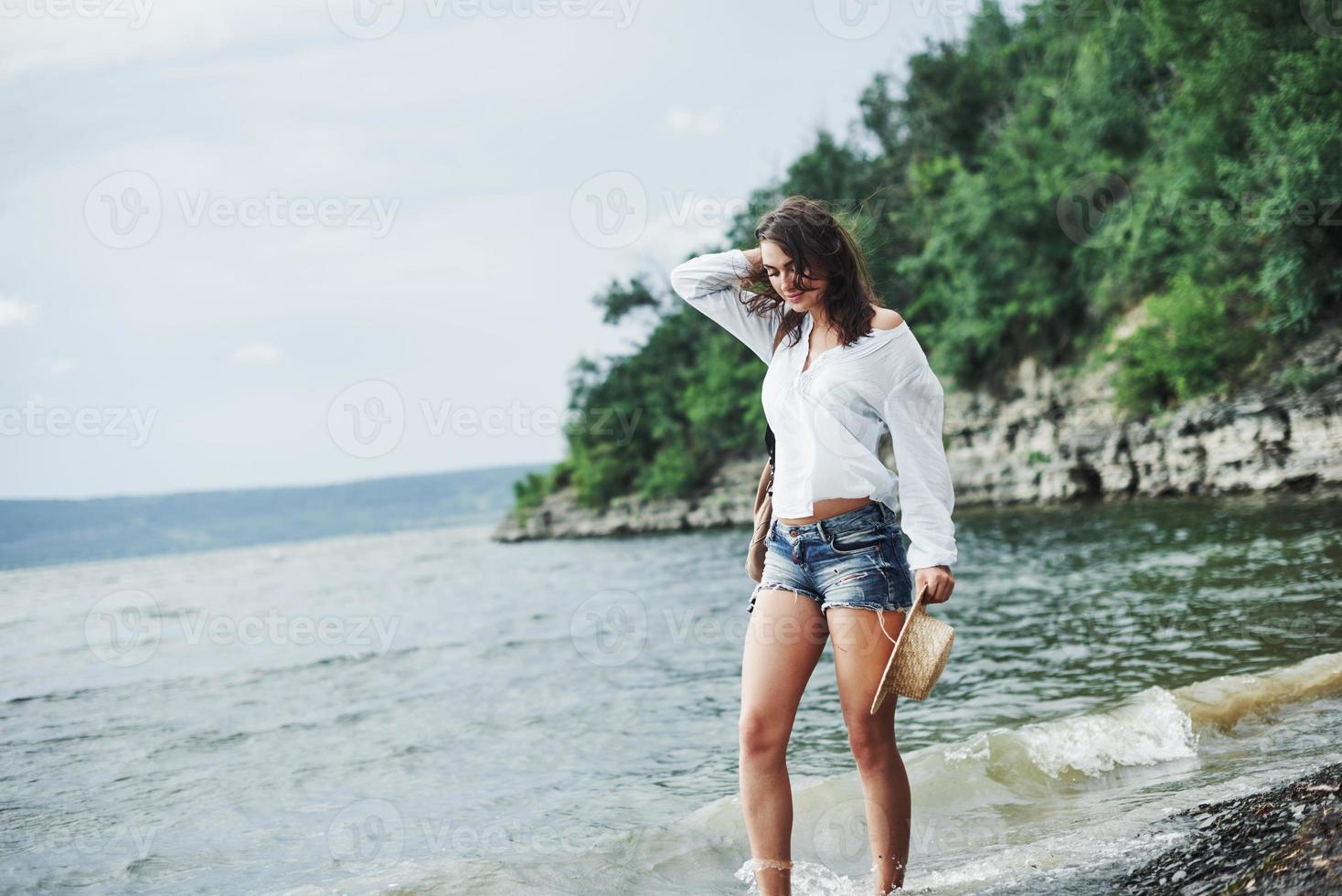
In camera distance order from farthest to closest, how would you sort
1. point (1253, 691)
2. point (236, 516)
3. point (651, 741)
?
point (236, 516)
point (651, 741)
point (1253, 691)

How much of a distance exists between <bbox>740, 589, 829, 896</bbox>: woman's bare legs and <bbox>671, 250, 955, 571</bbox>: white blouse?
33 cm

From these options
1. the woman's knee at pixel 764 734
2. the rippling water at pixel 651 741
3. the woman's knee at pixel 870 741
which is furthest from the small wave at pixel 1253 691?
the woman's knee at pixel 764 734

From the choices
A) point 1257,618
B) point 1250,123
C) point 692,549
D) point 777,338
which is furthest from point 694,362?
point 777,338

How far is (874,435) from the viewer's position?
309 centimetres

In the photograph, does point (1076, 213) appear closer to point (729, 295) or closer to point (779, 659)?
point (729, 295)

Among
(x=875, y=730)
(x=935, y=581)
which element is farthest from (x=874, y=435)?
(x=875, y=730)

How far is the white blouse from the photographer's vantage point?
2969 mm

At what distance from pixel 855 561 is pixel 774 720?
521 millimetres

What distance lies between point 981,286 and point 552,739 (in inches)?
1065

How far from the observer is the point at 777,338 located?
336 centimetres

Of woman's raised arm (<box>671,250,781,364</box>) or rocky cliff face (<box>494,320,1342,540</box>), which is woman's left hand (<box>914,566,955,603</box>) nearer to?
woman's raised arm (<box>671,250,781,364</box>)

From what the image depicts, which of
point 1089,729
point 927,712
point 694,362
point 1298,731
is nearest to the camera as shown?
point 1298,731

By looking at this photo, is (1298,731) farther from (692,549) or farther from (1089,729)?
(692,549)

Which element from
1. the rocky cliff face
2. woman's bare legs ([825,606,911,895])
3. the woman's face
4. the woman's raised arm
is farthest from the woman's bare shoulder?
the rocky cliff face
